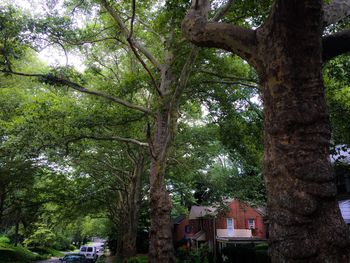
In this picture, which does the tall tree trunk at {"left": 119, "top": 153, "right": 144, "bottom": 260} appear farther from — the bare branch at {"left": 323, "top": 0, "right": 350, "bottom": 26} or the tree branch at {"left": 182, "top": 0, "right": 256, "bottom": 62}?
the bare branch at {"left": 323, "top": 0, "right": 350, "bottom": 26}

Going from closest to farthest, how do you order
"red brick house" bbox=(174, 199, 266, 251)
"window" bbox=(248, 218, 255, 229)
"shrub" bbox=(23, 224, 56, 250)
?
"red brick house" bbox=(174, 199, 266, 251) → "window" bbox=(248, 218, 255, 229) → "shrub" bbox=(23, 224, 56, 250)

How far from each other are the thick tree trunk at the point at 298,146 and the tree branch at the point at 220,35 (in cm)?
32

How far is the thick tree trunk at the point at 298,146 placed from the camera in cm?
316

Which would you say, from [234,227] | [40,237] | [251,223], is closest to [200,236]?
[234,227]

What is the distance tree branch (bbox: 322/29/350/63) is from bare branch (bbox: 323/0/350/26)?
436 millimetres

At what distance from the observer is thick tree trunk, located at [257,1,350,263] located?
3162 millimetres

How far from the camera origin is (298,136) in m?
3.51

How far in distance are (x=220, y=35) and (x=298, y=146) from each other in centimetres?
187

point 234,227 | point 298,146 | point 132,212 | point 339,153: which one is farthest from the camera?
point 234,227

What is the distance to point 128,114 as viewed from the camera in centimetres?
1332

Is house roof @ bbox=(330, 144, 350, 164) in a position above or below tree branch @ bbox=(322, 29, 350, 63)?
above

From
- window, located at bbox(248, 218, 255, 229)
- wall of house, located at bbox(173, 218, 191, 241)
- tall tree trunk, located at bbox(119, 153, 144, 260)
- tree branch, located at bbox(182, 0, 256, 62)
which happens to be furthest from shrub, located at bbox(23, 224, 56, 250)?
tree branch, located at bbox(182, 0, 256, 62)

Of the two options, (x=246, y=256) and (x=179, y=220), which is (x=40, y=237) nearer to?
(x=179, y=220)

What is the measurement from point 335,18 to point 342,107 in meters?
6.85
